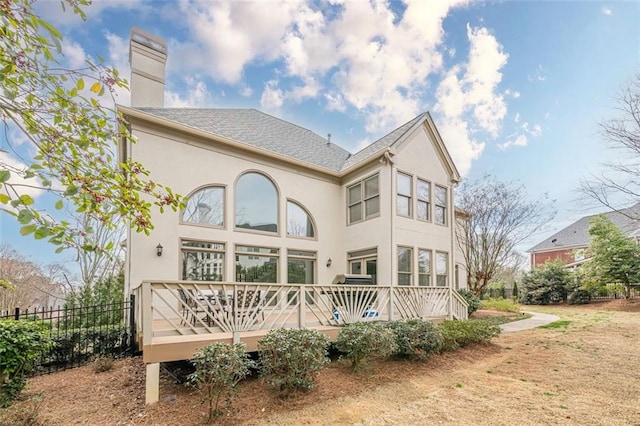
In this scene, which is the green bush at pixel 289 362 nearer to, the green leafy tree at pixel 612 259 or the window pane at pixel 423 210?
the window pane at pixel 423 210

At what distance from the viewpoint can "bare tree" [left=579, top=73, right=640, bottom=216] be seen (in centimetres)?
736

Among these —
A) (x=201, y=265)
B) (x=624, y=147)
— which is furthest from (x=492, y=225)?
(x=201, y=265)

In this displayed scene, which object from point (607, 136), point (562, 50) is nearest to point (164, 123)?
point (607, 136)

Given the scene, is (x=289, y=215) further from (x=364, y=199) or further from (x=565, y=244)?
(x=565, y=244)

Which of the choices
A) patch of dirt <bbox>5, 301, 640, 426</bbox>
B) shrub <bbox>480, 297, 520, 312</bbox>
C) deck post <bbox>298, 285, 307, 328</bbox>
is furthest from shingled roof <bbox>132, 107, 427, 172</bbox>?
shrub <bbox>480, 297, 520, 312</bbox>

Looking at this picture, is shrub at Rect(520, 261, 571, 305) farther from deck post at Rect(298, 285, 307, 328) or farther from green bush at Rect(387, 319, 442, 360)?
deck post at Rect(298, 285, 307, 328)

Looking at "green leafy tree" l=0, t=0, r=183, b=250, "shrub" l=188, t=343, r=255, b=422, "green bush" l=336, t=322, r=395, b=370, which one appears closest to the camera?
"green leafy tree" l=0, t=0, r=183, b=250

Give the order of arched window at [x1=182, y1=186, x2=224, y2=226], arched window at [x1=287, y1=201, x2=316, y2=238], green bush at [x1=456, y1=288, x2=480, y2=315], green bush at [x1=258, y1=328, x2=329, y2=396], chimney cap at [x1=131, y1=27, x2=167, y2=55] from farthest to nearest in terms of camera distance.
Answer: green bush at [x1=456, y1=288, x2=480, y2=315] < arched window at [x1=287, y1=201, x2=316, y2=238] < chimney cap at [x1=131, y1=27, x2=167, y2=55] < arched window at [x1=182, y1=186, x2=224, y2=226] < green bush at [x1=258, y1=328, x2=329, y2=396]

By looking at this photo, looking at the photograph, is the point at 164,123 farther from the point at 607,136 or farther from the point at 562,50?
the point at 562,50

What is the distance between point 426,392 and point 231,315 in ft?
11.4

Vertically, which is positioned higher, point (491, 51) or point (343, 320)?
point (491, 51)

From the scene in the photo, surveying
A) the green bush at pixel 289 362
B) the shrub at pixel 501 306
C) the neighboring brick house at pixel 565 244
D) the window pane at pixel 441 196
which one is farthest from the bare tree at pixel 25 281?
the neighboring brick house at pixel 565 244

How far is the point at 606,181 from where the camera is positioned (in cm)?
814

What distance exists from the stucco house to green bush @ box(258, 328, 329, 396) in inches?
41.4
